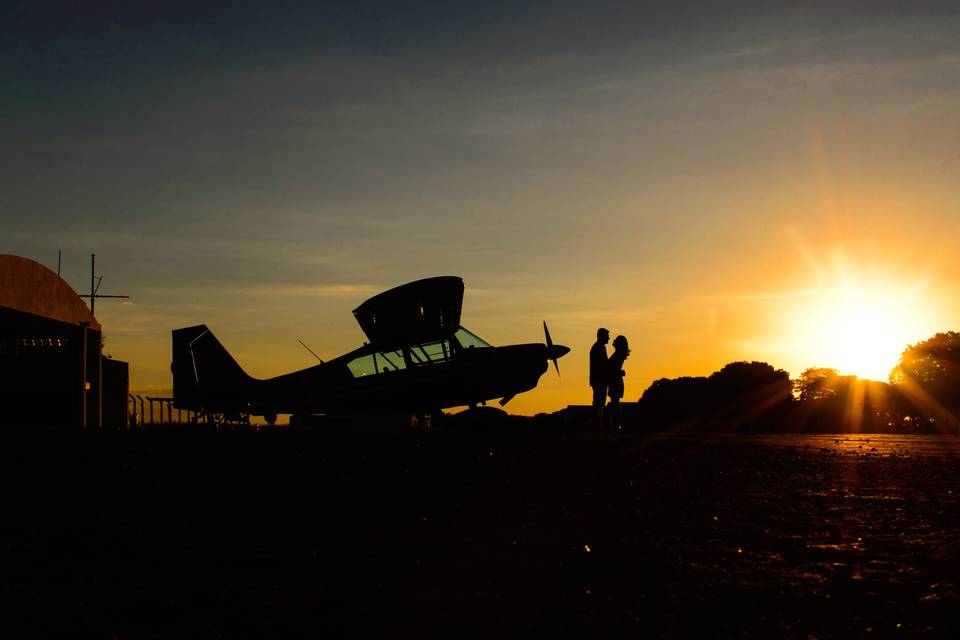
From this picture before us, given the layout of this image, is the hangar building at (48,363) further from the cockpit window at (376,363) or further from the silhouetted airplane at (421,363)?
the cockpit window at (376,363)

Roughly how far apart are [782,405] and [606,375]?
22575mm

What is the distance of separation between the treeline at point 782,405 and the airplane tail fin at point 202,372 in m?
13.4

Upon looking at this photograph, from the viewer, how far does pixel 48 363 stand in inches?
1156

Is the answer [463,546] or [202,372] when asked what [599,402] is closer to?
[463,546]

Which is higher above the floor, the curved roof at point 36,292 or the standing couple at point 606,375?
the curved roof at point 36,292

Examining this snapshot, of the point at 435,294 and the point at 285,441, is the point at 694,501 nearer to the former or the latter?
the point at 285,441

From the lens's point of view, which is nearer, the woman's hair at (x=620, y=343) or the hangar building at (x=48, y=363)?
the woman's hair at (x=620, y=343)

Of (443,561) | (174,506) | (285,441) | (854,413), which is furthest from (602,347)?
(854,413)

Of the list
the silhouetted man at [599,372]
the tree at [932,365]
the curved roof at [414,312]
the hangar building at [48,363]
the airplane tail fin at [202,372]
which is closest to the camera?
the silhouetted man at [599,372]

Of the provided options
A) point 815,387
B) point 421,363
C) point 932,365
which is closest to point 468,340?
point 421,363

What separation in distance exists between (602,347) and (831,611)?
53.3ft


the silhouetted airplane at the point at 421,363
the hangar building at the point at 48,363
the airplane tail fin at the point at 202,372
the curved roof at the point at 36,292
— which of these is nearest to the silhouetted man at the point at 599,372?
the silhouetted airplane at the point at 421,363

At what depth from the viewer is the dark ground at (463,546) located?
5.92 meters

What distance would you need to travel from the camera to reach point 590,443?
17.9 meters
